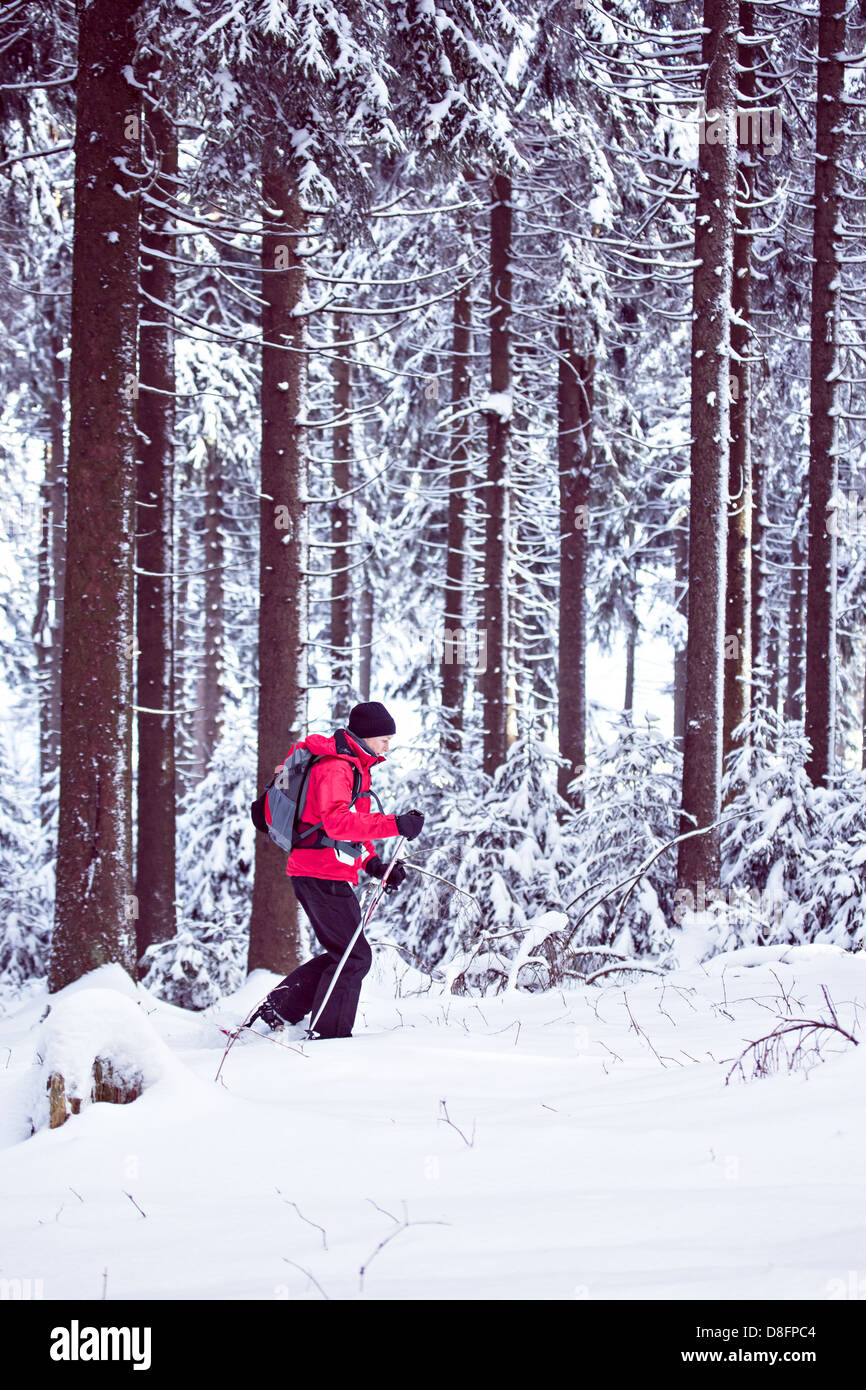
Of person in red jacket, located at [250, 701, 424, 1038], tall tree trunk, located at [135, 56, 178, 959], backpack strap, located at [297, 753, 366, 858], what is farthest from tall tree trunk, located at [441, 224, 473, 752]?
backpack strap, located at [297, 753, 366, 858]

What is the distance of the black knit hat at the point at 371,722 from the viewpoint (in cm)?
574

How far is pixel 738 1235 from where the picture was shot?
279 centimetres

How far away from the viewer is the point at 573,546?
1686cm

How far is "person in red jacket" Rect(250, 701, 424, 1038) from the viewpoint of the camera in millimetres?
5570

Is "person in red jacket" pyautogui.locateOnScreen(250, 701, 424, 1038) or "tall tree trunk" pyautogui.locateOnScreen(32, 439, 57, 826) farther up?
"tall tree trunk" pyautogui.locateOnScreen(32, 439, 57, 826)

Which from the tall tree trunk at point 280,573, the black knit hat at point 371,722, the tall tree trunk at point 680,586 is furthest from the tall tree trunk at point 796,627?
the black knit hat at point 371,722

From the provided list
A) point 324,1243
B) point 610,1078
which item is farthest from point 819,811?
point 324,1243

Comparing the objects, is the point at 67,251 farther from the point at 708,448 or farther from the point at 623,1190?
the point at 623,1190

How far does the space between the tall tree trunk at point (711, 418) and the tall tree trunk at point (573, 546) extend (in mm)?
6063

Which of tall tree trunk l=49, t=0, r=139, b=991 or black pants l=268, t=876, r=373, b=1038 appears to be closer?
black pants l=268, t=876, r=373, b=1038

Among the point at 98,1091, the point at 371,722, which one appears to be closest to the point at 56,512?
the point at 371,722

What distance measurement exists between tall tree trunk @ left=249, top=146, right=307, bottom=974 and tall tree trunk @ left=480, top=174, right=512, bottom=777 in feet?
23.0

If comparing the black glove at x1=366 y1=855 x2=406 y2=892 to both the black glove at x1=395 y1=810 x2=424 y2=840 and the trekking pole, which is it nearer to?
the trekking pole

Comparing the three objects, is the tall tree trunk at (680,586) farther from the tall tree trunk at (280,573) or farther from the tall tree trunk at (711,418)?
the tall tree trunk at (280,573)
